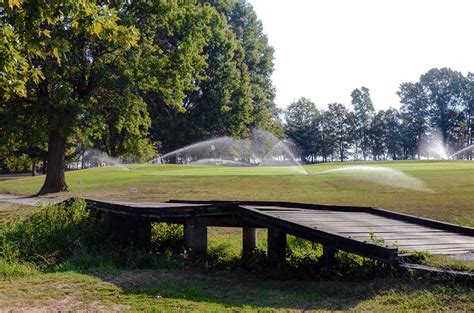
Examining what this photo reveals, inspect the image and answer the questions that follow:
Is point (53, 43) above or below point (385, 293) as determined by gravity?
above

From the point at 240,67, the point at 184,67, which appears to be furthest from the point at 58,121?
the point at 240,67

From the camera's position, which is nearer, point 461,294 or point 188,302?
point 461,294

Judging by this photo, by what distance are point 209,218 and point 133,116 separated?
14878 mm

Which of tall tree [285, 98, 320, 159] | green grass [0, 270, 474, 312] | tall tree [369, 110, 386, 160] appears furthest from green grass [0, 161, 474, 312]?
tall tree [369, 110, 386, 160]

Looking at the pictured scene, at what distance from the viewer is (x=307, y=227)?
25.7 feet

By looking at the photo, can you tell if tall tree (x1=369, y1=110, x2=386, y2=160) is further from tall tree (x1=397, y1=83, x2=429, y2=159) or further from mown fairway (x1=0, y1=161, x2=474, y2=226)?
mown fairway (x1=0, y1=161, x2=474, y2=226)

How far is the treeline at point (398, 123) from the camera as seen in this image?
3883 inches

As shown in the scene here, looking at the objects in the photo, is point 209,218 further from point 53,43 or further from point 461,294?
point 461,294

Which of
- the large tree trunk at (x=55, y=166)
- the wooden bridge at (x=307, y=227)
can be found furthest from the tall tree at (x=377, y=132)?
the wooden bridge at (x=307, y=227)

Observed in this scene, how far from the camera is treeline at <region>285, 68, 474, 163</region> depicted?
324 feet

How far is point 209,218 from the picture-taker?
9.88 meters

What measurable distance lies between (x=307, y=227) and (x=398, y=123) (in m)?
97.8

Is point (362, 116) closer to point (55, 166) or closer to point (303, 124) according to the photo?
point (303, 124)

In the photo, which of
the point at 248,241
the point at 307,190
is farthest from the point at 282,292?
the point at 307,190
